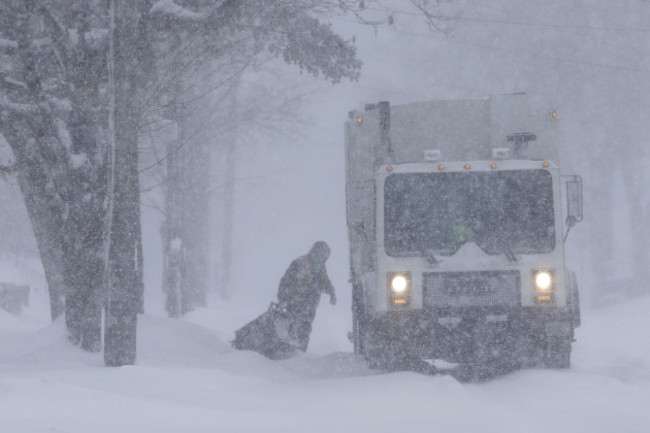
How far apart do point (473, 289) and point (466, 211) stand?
85 cm

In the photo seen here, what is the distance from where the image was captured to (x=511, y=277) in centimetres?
1039

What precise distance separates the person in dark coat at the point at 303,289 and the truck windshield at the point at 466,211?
9.62ft

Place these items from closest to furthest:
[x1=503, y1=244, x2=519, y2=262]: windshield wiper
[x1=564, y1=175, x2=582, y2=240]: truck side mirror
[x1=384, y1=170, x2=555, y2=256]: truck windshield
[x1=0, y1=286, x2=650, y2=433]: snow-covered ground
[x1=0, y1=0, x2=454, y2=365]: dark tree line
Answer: [x1=0, y1=286, x2=650, y2=433]: snow-covered ground → [x1=0, y1=0, x2=454, y2=365]: dark tree line → [x1=564, y1=175, x2=582, y2=240]: truck side mirror → [x1=503, y1=244, x2=519, y2=262]: windshield wiper → [x1=384, y1=170, x2=555, y2=256]: truck windshield

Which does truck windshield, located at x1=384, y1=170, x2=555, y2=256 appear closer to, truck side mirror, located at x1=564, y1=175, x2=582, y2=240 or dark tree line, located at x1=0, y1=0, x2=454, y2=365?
truck side mirror, located at x1=564, y1=175, x2=582, y2=240

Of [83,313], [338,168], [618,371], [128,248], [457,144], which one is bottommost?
[618,371]

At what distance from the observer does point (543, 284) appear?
10344 millimetres

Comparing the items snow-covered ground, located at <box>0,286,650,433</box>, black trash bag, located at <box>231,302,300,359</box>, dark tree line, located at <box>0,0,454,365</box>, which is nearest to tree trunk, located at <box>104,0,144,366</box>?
dark tree line, located at <box>0,0,454,365</box>

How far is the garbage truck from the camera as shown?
34.0 feet

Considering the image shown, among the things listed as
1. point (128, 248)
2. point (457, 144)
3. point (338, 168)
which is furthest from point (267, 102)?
point (338, 168)

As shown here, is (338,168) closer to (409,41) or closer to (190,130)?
(409,41)

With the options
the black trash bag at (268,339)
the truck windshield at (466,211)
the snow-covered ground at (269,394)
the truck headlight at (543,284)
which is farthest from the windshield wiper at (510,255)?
the black trash bag at (268,339)

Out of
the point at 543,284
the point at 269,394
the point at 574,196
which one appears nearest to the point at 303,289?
the point at 543,284

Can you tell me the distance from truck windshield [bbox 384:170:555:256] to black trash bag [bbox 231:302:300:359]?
9.94 feet

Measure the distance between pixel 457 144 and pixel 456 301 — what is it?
1.88 meters
